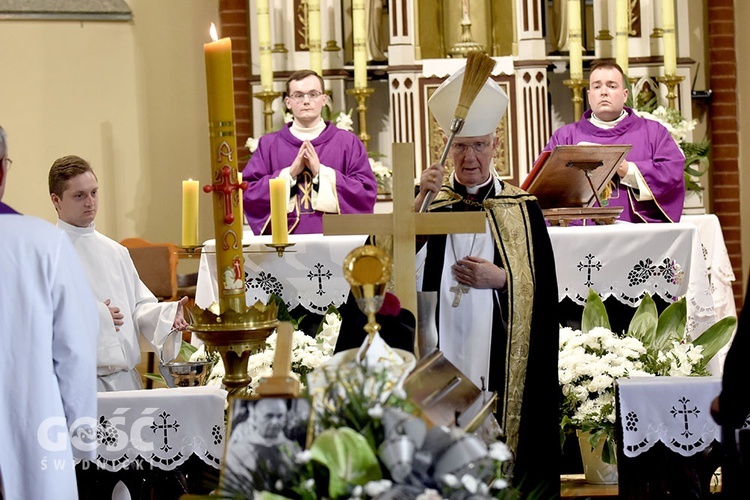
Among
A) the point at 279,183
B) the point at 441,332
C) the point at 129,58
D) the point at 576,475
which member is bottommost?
the point at 576,475

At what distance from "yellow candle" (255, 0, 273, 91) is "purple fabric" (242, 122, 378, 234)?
29.7 inches

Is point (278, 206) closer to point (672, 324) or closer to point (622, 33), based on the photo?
point (672, 324)

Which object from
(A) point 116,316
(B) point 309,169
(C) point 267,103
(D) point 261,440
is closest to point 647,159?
(B) point 309,169

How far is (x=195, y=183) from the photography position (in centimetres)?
421

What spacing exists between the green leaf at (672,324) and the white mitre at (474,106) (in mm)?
1420

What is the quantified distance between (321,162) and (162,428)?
2946mm

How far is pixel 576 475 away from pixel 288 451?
3.28 meters

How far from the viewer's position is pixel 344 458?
1.86m

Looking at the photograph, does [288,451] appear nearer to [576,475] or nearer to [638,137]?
[576,475]

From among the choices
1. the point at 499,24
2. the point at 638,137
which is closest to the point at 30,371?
the point at 638,137

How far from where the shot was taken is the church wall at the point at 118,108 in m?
8.81

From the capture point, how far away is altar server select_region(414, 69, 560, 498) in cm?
383

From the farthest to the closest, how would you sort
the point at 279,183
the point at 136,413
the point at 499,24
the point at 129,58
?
1. the point at 129,58
2. the point at 499,24
3. the point at 279,183
4. the point at 136,413

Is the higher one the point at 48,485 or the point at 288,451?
the point at 288,451
